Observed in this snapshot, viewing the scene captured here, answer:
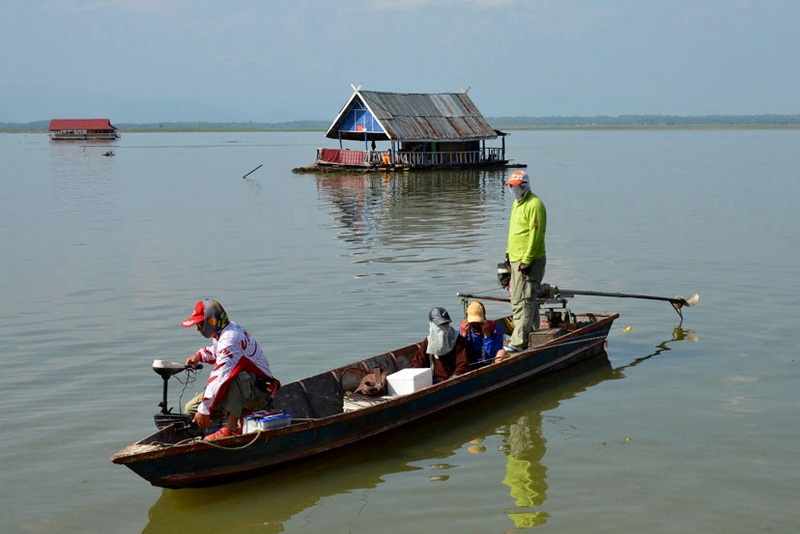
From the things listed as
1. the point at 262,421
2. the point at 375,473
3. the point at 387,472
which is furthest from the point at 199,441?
the point at 387,472

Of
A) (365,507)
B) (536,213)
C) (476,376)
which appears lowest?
(365,507)

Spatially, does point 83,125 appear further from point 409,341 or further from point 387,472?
point 387,472

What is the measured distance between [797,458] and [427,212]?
71.8 ft

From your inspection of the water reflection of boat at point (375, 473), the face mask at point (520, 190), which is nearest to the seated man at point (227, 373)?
the water reflection of boat at point (375, 473)

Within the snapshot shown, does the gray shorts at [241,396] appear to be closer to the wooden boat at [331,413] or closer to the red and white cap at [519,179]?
the wooden boat at [331,413]

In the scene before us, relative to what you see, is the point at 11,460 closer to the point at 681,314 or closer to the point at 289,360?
the point at 289,360

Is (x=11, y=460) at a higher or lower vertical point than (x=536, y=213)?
lower

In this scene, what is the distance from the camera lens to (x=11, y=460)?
29.0 feet

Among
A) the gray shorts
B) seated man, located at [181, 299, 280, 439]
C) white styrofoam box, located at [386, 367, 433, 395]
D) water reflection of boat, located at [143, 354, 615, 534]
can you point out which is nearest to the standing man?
water reflection of boat, located at [143, 354, 615, 534]

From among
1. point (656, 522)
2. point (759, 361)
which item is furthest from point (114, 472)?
point (759, 361)

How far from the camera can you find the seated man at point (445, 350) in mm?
9891

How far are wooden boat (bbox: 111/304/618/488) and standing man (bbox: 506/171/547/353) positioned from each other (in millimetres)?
226

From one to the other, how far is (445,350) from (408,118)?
131 ft

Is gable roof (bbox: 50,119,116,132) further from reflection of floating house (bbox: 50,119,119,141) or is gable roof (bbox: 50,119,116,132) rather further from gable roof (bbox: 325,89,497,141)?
gable roof (bbox: 325,89,497,141)
